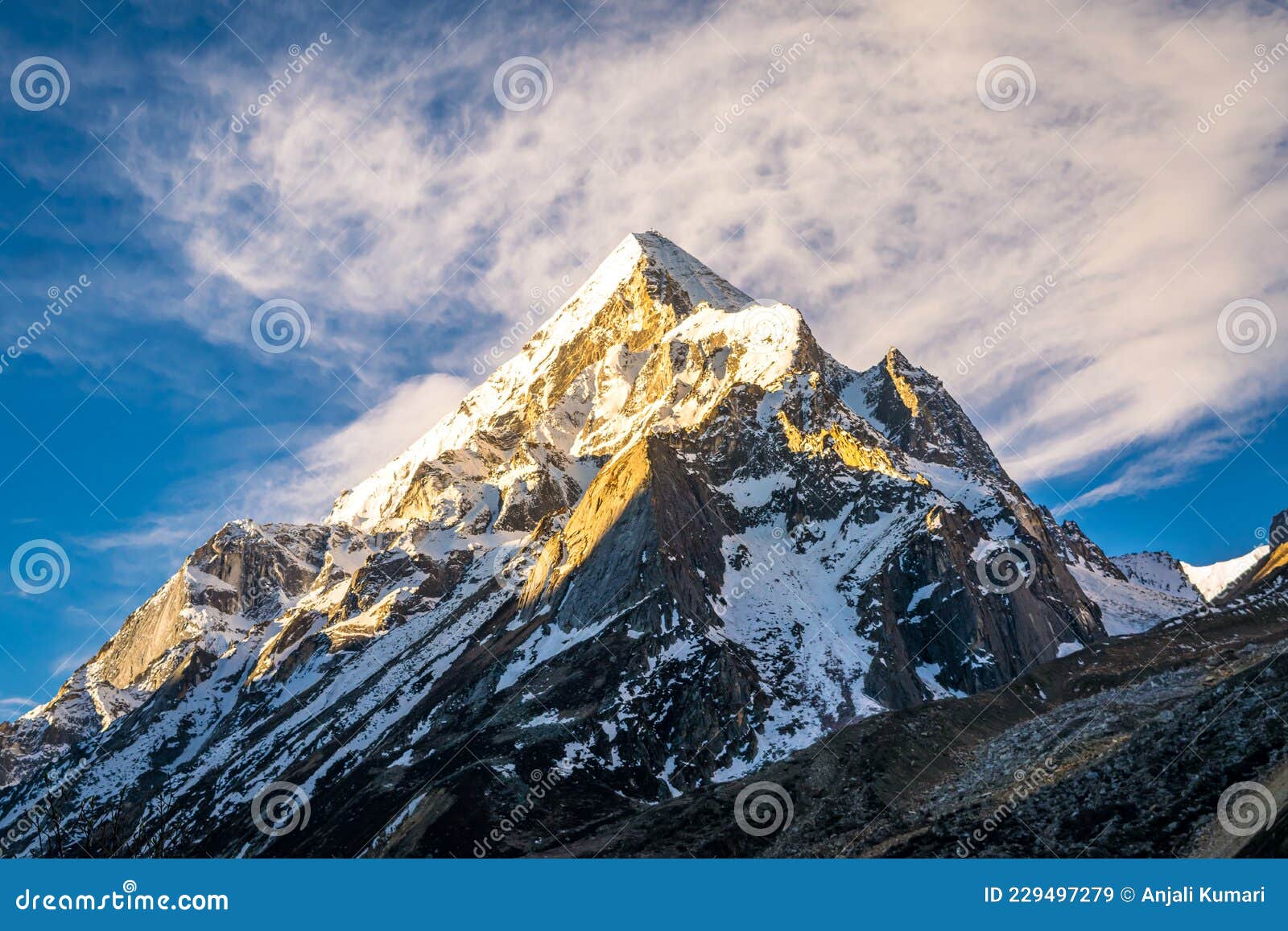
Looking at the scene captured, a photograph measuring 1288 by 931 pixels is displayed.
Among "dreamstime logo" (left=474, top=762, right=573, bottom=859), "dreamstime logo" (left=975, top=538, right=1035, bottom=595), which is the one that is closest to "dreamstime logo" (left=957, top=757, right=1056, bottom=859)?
"dreamstime logo" (left=474, top=762, right=573, bottom=859)

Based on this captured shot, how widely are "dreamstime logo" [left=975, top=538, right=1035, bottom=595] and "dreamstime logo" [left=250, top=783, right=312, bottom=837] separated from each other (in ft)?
409

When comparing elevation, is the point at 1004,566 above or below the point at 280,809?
above

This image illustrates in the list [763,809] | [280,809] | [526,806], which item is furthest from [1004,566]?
[280,809]

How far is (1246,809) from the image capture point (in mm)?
37125

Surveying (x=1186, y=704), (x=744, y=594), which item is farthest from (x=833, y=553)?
(x=1186, y=704)

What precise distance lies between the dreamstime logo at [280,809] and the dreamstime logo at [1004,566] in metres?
125

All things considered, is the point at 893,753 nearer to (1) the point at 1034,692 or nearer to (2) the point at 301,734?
(1) the point at 1034,692

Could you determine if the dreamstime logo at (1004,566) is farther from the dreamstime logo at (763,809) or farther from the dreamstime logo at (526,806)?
the dreamstime logo at (763,809)

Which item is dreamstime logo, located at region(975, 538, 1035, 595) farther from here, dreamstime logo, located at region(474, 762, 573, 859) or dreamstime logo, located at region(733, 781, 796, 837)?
dreamstime logo, located at region(733, 781, 796, 837)

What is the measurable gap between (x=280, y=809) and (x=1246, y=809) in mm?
148882

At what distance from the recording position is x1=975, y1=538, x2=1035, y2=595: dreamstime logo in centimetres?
17262

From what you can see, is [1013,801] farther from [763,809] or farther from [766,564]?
[766,564]
